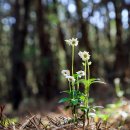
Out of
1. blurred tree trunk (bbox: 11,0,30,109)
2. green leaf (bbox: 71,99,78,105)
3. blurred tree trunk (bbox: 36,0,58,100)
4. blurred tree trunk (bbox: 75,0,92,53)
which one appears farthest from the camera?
blurred tree trunk (bbox: 11,0,30,109)

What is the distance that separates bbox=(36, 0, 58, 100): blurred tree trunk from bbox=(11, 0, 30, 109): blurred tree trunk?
3.32ft

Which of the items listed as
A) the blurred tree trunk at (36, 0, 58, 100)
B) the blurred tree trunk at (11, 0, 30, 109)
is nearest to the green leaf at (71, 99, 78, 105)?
the blurred tree trunk at (36, 0, 58, 100)

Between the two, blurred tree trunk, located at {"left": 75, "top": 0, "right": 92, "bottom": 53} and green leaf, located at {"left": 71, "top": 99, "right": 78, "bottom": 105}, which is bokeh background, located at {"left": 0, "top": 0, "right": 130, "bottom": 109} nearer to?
blurred tree trunk, located at {"left": 75, "top": 0, "right": 92, "bottom": 53}

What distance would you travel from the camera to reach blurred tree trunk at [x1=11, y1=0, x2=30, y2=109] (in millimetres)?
20109

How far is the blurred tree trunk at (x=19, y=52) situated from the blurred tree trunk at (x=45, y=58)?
39.8 inches

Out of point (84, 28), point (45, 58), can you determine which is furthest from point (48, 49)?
point (84, 28)

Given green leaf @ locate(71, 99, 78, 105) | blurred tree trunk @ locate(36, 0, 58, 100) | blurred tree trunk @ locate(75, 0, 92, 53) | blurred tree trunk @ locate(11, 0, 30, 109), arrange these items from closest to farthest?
1. green leaf @ locate(71, 99, 78, 105)
2. blurred tree trunk @ locate(75, 0, 92, 53)
3. blurred tree trunk @ locate(36, 0, 58, 100)
4. blurred tree trunk @ locate(11, 0, 30, 109)

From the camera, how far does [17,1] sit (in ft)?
71.1

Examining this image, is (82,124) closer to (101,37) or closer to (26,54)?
(26,54)

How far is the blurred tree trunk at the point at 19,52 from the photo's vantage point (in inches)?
792

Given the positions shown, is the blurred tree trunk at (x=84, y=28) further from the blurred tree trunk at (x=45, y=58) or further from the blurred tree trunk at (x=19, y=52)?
the blurred tree trunk at (x=19, y=52)

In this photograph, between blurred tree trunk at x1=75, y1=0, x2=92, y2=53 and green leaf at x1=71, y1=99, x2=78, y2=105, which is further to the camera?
blurred tree trunk at x1=75, y1=0, x2=92, y2=53

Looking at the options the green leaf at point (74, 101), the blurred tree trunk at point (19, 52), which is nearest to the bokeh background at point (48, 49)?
the blurred tree trunk at point (19, 52)

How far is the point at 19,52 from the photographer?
2000cm
